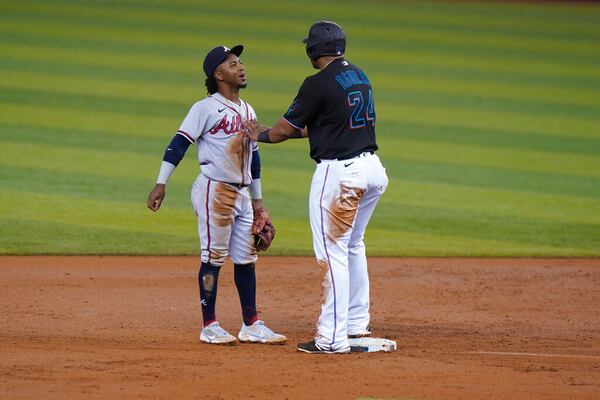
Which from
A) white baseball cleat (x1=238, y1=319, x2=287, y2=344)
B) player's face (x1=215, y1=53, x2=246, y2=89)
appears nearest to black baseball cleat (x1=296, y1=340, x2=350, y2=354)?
white baseball cleat (x1=238, y1=319, x2=287, y2=344)

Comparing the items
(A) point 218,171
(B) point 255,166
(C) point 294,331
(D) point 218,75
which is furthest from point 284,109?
(A) point 218,171

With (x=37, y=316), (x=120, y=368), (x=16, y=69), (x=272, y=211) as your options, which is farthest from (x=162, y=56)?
(x=120, y=368)

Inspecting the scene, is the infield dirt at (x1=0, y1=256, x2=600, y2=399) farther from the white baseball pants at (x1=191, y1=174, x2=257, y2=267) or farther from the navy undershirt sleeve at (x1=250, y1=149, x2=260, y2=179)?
the navy undershirt sleeve at (x1=250, y1=149, x2=260, y2=179)

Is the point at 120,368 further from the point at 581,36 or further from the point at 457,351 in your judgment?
the point at 581,36

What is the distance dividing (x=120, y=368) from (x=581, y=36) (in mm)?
22604

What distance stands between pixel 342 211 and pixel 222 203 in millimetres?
788

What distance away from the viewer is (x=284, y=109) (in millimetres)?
17234

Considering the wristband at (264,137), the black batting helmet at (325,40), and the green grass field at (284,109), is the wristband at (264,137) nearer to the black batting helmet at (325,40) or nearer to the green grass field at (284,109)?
the black batting helmet at (325,40)

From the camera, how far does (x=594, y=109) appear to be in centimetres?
1814

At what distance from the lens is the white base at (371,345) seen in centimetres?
684

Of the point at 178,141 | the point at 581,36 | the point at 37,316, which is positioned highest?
the point at 581,36

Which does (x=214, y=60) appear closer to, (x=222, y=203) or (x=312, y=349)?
(x=222, y=203)

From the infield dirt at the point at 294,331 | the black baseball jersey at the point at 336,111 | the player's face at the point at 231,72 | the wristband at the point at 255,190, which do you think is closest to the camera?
the infield dirt at the point at 294,331

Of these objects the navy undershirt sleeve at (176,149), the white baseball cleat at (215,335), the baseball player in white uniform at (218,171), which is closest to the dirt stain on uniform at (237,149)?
the baseball player in white uniform at (218,171)
